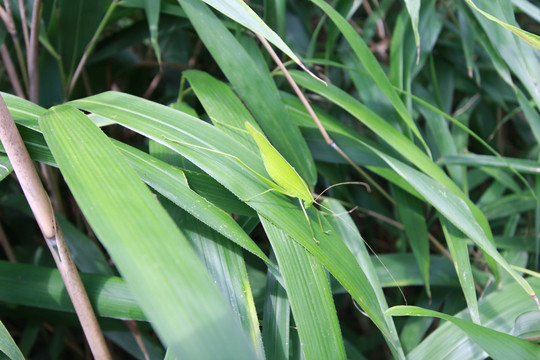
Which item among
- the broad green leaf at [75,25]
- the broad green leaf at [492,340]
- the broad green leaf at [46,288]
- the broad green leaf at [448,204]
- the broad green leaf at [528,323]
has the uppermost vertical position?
the broad green leaf at [75,25]

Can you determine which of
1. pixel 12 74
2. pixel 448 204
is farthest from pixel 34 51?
pixel 448 204

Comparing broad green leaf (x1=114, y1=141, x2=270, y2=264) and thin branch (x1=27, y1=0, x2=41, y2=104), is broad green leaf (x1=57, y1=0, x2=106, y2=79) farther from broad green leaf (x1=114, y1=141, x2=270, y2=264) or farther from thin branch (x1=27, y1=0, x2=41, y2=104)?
broad green leaf (x1=114, y1=141, x2=270, y2=264)


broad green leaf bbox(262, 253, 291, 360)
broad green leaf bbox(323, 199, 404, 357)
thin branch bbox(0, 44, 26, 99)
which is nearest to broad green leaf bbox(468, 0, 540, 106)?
broad green leaf bbox(323, 199, 404, 357)

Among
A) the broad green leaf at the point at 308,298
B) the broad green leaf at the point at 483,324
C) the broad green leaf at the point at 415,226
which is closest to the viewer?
the broad green leaf at the point at 308,298

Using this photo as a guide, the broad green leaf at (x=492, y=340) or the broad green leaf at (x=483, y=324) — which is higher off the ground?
the broad green leaf at (x=492, y=340)

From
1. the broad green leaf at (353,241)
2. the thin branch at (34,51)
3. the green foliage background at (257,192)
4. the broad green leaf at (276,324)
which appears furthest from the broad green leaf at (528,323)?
the thin branch at (34,51)

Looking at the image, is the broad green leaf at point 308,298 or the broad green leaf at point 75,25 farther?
the broad green leaf at point 75,25

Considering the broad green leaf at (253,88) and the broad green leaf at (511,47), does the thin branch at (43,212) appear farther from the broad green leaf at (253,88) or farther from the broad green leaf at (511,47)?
the broad green leaf at (511,47)

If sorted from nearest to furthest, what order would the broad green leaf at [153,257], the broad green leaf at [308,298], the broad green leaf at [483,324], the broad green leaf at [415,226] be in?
the broad green leaf at [153,257] < the broad green leaf at [308,298] < the broad green leaf at [483,324] < the broad green leaf at [415,226]
